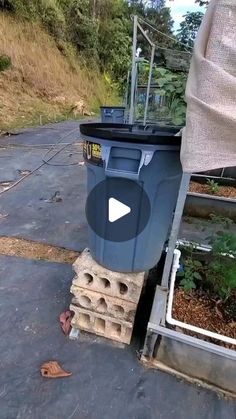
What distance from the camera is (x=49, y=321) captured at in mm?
1369

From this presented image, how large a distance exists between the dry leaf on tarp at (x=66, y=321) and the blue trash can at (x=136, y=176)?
0.37 metres

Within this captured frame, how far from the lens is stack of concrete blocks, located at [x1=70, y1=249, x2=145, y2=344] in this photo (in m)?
1.20

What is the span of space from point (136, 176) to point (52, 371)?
33.4 inches

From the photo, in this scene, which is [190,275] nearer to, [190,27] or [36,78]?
[190,27]

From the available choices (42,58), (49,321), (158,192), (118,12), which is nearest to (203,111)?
(158,192)

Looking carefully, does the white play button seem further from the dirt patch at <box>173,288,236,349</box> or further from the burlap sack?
the dirt patch at <box>173,288,236,349</box>

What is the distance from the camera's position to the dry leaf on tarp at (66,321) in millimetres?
1318

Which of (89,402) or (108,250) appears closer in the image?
(89,402)

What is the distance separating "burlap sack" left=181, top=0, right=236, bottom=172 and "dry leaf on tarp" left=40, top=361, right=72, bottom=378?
36.6 inches

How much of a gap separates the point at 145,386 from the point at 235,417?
0.33m

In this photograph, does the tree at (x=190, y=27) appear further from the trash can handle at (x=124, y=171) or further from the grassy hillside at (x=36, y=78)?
the grassy hillside at (x=36, y=78)

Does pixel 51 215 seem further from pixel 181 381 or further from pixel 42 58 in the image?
pixel 42 58

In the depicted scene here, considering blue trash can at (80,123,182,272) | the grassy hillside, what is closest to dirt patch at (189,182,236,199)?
blue trash can at (80,123,182,272)

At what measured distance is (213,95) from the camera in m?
0.82
